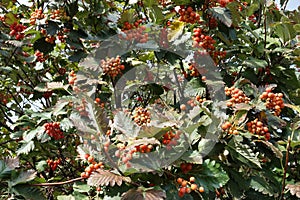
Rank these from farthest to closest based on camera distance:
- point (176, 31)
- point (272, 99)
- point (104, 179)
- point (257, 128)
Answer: point (176, 31) < point (272, 99) < point (257, 128) < point (104, 179)

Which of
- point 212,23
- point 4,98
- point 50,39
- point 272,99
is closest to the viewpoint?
point 272,99

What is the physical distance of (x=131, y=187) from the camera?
1.51 meters

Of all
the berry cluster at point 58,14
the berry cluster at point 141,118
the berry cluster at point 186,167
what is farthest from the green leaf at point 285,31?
the berry cluster at point 58,14

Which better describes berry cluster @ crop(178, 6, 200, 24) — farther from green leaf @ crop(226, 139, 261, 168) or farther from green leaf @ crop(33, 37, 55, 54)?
green leaf @ crop(33, 37, 55, 54)

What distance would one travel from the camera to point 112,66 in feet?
7.19

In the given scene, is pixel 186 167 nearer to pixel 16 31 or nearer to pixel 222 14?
pixel 222 14

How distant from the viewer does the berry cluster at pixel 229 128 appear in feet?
5.44

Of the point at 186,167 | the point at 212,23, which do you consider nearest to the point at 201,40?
the point at 212,23

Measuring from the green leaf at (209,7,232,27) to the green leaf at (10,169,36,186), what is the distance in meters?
1.36

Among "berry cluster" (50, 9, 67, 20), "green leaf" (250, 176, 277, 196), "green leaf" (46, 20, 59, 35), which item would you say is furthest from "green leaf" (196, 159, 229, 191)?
"berry cluster" (50, 9, 67, 20)

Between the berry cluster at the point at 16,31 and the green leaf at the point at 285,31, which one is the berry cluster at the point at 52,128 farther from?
the green leaf at the point at 285,31

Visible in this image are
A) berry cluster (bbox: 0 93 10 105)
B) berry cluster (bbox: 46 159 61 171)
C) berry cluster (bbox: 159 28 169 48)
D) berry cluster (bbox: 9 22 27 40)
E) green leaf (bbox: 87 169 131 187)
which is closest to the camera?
green leaf (bbox: 87 169 131 187)

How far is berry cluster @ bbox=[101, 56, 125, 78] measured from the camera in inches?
85.7

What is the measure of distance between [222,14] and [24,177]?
1.42 metres
